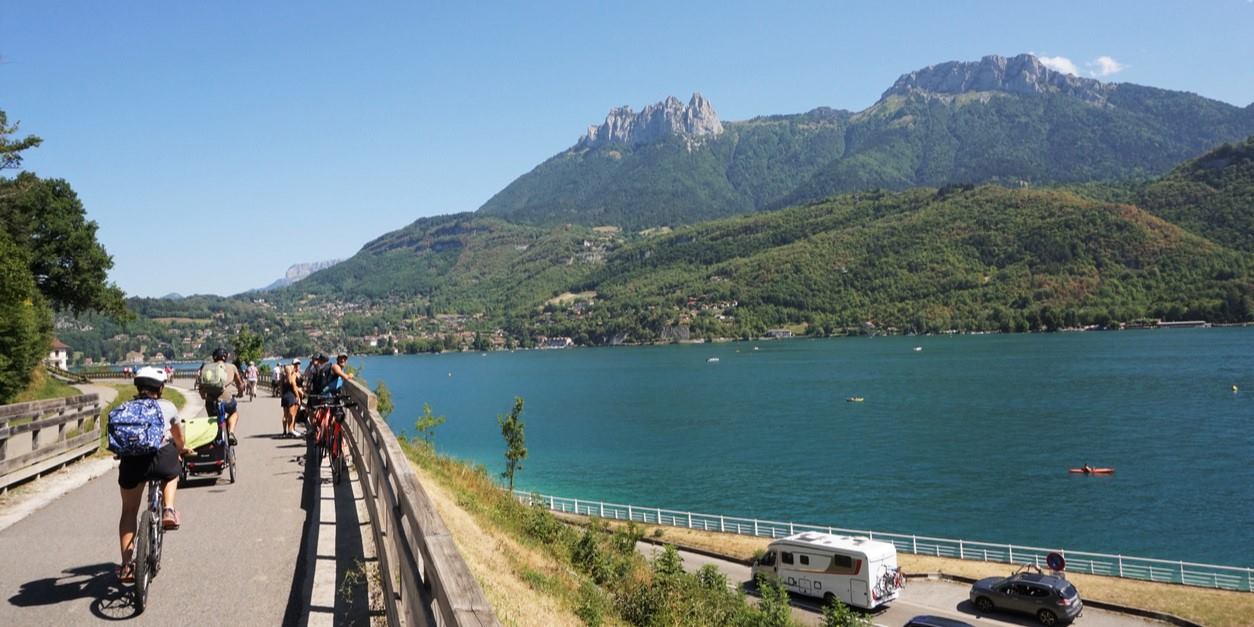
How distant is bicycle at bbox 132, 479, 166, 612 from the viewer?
692 cm

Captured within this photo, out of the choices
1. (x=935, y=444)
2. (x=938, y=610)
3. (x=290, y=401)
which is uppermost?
(x=290, y=401)

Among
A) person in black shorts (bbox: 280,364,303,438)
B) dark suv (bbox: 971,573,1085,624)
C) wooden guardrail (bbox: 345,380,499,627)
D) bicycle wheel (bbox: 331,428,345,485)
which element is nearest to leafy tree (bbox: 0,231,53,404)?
person in black shorts (bbox: 280,364,303,438)

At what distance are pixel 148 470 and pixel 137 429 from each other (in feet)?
1.34

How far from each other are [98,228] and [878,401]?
274ft

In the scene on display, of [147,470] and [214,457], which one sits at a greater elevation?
[147,470]

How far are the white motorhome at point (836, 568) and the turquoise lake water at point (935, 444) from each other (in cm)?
1774

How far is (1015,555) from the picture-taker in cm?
3622

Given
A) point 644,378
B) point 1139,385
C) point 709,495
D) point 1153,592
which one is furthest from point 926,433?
point 644,378

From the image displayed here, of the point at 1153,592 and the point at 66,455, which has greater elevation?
the point at 66,455

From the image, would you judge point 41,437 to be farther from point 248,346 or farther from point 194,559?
point 248,346

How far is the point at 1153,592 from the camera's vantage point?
90.4 feet

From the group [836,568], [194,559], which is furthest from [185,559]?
[836,568]

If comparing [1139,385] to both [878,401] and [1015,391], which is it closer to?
[1015,391]

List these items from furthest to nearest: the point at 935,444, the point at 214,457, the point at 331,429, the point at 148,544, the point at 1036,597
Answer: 1. the point at 935,444
2. the point at 1036,597
3. the point at 331,429
4. the point at 214,457
5. the point at 148,544
